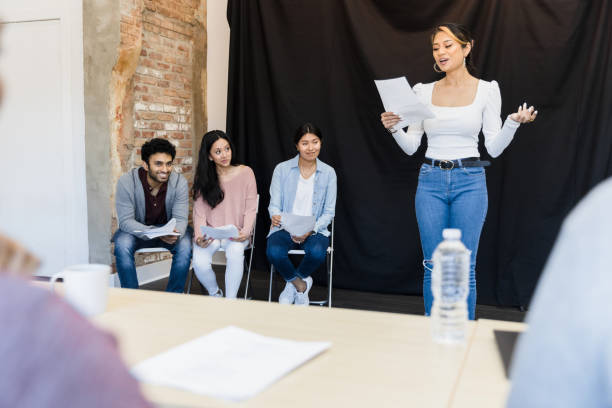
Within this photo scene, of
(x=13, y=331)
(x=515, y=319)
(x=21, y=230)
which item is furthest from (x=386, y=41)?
(x=13, y=331)

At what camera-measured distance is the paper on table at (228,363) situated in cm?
89

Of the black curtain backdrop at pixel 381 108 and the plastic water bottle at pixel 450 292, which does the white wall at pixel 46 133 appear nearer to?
the black curtain backdrop at pixel 381 108

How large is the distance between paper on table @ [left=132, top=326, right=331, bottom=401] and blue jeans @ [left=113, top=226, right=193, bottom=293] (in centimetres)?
239

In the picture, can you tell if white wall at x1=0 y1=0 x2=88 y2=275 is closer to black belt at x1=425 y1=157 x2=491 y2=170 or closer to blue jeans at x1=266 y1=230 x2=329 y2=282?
blue jeans at x1=266 y1=230 x2=329 y2=282

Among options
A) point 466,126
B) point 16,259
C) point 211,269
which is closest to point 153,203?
point 211,269

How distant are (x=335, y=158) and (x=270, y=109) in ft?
2.25

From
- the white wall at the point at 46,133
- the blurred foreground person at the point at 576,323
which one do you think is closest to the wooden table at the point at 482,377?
the blurred foreground person at the point at 576,323

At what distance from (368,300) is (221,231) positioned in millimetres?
1306

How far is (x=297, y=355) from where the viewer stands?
1025 mm

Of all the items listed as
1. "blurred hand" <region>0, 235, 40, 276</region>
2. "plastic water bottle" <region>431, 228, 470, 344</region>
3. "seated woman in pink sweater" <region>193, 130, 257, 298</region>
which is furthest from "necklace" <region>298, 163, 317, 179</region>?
"blurred hand" <region>0, 235, 40, 276</region>

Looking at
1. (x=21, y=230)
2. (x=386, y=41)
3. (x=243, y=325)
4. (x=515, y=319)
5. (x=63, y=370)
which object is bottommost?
(x=515, y=319)

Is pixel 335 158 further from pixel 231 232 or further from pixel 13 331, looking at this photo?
pixel 13 331

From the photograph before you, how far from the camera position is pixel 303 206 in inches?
152

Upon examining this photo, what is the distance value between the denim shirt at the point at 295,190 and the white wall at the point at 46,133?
1.52 meters
